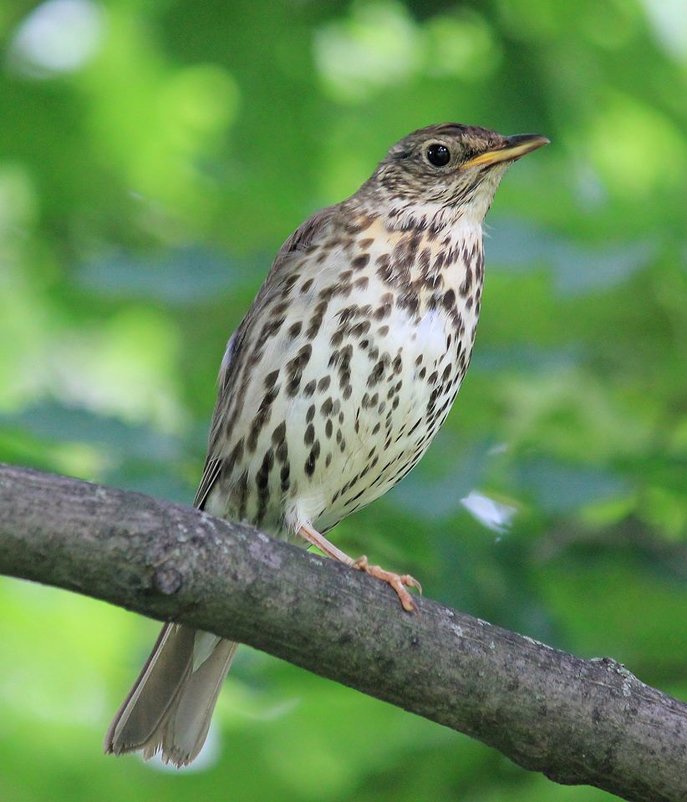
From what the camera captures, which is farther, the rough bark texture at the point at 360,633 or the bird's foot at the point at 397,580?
the bird's foot at the point at 397,580

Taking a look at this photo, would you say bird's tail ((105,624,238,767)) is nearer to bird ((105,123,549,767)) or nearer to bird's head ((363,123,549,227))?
bird ((105,123,549,767))

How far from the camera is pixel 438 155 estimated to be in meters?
6.12

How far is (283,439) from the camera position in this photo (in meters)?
5.39

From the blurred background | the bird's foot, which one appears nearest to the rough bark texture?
the bird's foot

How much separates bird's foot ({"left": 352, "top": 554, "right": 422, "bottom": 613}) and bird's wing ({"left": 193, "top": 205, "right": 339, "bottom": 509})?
895 mm

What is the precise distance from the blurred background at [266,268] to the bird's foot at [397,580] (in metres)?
0.41

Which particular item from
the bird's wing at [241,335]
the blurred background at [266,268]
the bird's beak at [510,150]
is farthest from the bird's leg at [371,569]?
the bird's beak at [510,150]

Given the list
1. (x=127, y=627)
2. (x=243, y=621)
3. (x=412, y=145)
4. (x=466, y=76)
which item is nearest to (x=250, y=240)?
(x=412, y=145)

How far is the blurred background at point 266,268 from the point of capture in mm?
5367

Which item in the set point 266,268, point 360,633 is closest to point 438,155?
point 266,268

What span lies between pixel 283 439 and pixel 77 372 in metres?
3.80

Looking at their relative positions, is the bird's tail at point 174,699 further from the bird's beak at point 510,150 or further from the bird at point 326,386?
the bird's beak at point 510,150

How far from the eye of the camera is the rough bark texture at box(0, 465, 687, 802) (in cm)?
337

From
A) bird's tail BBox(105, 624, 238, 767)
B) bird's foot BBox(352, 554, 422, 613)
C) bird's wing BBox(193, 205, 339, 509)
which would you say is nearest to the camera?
bird's foot BBox(352, 554, 422, 613)
